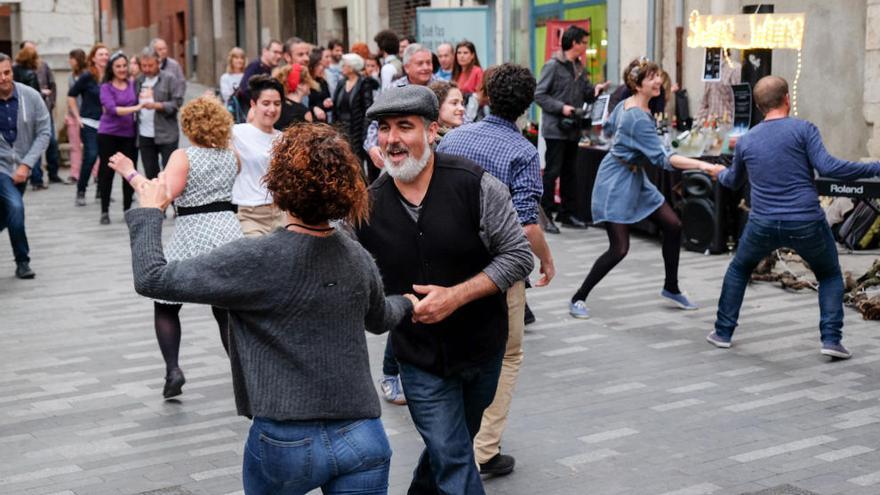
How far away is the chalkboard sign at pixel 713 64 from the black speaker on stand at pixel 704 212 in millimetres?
952

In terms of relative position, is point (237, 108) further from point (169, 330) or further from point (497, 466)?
point (497, 466)

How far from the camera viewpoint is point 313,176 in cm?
339

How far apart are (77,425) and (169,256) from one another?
0.97 meters

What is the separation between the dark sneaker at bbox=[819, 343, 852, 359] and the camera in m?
7.38

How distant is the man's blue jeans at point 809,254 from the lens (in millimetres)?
7270

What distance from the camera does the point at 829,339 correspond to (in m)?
7.38

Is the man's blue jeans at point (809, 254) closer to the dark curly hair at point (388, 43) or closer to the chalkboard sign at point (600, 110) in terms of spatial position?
the chalkboard sign at point (600, 110)

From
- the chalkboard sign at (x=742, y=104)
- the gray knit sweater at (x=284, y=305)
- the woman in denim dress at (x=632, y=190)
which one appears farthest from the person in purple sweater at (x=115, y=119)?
the gray knit sweater at (x=284, y=305)

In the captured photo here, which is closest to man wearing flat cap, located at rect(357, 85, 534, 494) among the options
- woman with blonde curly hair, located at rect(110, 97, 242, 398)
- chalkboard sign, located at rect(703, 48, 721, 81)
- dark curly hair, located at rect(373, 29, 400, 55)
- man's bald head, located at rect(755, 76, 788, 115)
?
woman with blonde curly hair, located at rect(110, 97, 242, 398)

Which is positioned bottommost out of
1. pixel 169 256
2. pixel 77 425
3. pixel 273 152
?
pixel 77 425

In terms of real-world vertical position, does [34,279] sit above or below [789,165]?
below

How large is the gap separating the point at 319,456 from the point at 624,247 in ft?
18.4

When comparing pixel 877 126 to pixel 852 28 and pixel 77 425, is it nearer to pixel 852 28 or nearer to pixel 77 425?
pixel 852 28

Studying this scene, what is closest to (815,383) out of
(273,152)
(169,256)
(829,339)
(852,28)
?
(829,339)
